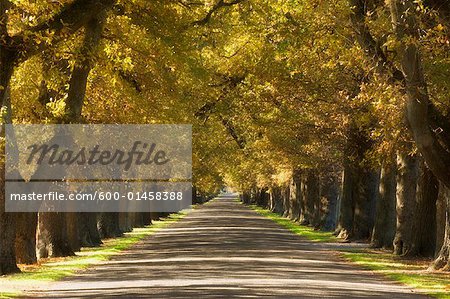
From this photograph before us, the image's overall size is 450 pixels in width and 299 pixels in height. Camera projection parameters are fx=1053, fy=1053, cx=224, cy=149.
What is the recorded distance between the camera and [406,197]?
37.5m

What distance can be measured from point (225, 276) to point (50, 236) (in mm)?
12098

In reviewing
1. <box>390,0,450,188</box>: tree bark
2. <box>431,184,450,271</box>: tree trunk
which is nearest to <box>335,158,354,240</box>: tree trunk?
<box>431,184,450,271</box>: tree trunk

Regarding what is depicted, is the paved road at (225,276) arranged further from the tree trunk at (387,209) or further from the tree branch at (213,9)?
the tree branch at (213,9)

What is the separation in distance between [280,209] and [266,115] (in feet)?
215

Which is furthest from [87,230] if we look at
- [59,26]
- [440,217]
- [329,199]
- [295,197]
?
[295,197]

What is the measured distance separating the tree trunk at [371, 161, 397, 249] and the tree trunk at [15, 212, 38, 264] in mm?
15481

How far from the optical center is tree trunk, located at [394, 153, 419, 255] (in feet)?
122

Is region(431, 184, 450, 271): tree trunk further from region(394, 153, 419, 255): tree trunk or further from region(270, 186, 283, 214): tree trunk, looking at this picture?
region(270, 186, 283, 214): tree trunk

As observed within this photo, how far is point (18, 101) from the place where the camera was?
30.1 m

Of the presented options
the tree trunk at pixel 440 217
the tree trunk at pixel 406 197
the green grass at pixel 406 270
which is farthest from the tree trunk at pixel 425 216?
the tree trunk at pixel 440 217

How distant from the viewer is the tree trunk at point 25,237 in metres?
31.0

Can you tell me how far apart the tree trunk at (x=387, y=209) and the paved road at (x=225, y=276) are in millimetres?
3266

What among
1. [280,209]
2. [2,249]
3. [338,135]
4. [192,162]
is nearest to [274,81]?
[338,135]

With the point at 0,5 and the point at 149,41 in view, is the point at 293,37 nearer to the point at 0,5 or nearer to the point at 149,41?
the point at 149,41
